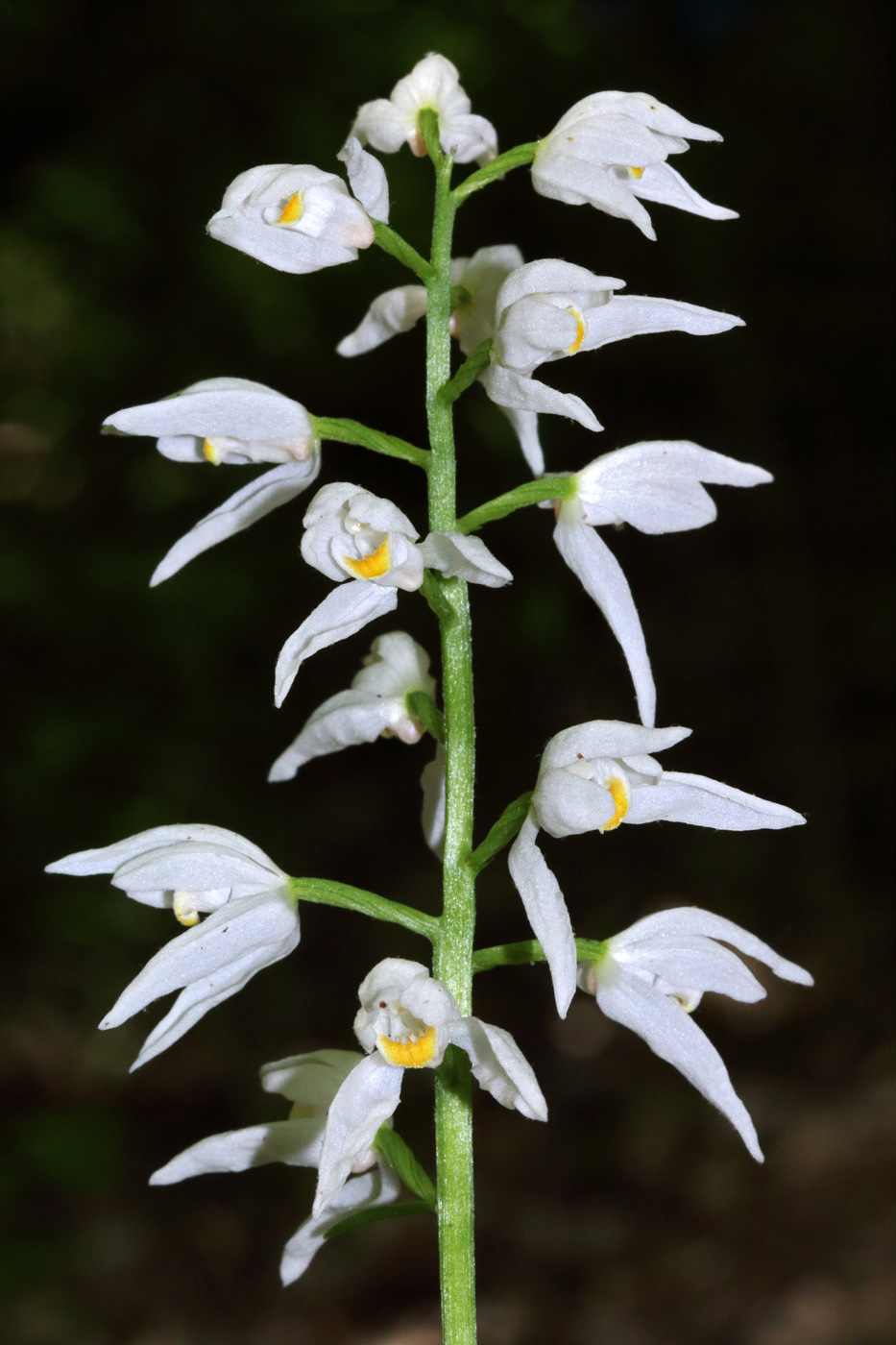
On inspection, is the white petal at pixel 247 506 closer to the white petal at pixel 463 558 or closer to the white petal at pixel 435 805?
the white petal at pixel 463 558

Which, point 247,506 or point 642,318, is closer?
point 642,318

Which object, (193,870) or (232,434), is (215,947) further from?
(232,434)

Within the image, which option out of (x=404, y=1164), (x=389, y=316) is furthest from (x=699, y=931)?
(x=389, y=316)

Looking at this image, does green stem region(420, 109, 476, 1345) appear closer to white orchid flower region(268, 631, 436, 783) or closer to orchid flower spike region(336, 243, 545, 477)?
orchid flower spike region(336, 243, 545, 477)

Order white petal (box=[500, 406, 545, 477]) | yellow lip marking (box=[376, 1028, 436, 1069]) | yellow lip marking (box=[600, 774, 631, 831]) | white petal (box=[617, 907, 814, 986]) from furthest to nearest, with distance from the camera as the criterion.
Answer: white petal (box=[500, 406, 545, 477]) < white petal (box=[617, 907, 814, 986]) < yellow lip marking (box=[600, 774, 631, 831]) < yellow lip marking (box=[376, 1028, 436, 1069])

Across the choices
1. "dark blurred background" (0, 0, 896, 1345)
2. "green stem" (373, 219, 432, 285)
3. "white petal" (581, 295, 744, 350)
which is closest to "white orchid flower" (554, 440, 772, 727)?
"white petal" (581, 295, 744, 350)

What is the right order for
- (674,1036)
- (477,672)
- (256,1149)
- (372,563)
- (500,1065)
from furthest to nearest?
1. (477,672)
2. (256,1149)
3. (674,1036)
4. (372,563)
5. (500,1065)
